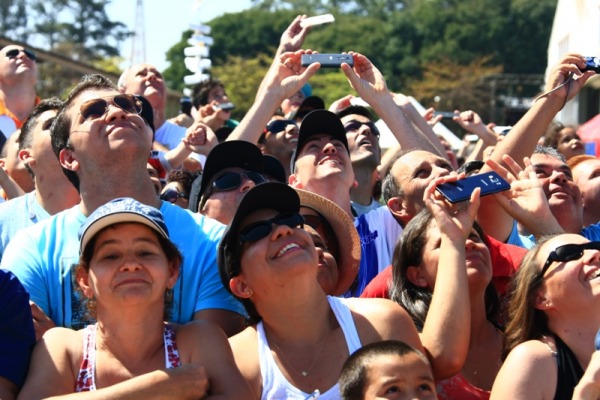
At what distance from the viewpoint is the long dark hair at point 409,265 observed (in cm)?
413

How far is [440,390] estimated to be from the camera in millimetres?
3842

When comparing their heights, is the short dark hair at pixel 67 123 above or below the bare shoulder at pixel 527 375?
above

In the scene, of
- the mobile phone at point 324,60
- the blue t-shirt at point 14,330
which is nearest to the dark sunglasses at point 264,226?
the blue t-shirt at point 14,330

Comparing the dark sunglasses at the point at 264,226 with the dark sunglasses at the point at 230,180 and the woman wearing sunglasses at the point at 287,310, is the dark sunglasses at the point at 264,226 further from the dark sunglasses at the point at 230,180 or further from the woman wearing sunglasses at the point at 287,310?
the dark sunglasses at the point at 230,180

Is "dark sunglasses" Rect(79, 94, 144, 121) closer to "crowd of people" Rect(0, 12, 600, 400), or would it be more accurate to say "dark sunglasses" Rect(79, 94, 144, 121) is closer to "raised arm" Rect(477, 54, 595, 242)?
"crowd of people" Rect(0, 12, 600, 400)

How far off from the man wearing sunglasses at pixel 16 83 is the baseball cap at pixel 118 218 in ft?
13.1

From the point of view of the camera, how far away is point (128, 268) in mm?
3539

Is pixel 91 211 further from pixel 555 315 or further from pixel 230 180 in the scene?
pixel 555 315

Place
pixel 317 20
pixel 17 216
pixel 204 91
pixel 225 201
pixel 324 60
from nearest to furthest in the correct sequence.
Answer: pixel 225 201, pixel 17 216, pixel 324 60, pixel 317 20, pixel 204 91

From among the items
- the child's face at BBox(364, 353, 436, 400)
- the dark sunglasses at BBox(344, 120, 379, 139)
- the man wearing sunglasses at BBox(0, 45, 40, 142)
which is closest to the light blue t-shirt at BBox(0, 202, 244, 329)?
the child's face at BBox(364, 353, 436, 400)

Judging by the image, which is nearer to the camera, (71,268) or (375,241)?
(71,268)

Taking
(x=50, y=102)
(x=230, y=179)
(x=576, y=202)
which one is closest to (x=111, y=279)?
(x=230, y=179)

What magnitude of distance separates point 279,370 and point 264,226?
52 centimetres

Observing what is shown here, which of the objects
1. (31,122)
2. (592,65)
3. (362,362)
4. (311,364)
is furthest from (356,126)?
(362,362)
